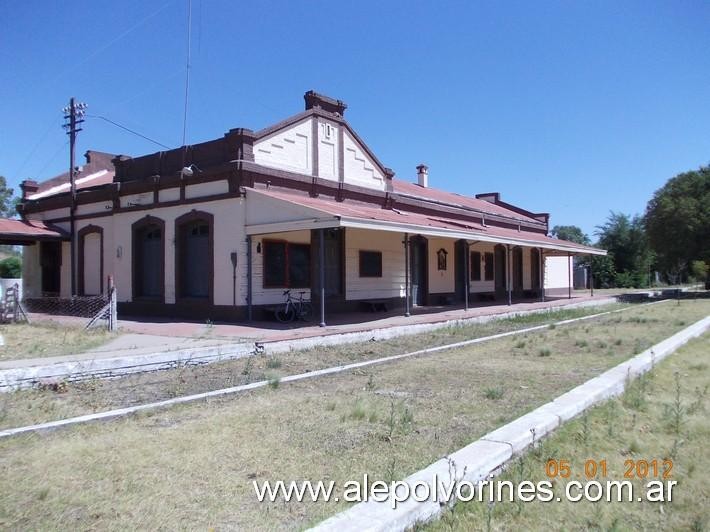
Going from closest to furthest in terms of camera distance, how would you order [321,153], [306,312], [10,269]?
[306,312] < [321,153] < [10,269]

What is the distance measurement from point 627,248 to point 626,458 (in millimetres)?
47495

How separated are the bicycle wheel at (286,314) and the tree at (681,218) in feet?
79.7

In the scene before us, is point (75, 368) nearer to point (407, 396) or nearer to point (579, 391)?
point (407, 396)

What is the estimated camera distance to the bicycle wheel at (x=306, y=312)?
603 inches

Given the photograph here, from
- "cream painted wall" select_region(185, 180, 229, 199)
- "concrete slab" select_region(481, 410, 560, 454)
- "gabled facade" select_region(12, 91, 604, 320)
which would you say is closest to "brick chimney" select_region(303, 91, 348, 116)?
"gabled facade" select_region(12, 91, 604, 320)

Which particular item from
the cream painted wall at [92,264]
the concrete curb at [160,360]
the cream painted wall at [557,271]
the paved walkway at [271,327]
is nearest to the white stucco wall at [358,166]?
the paved walkway at [271,327]

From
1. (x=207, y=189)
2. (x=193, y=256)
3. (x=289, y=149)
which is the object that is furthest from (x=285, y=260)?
(x=289, y=149)

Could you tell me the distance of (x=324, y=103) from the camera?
701 inches

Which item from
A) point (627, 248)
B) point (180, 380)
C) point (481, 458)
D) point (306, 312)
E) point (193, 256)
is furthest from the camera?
point (627, 248)

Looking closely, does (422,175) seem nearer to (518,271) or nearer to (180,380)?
(518,271)

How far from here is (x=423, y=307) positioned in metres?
21.0

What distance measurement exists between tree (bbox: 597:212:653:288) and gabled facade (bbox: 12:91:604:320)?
28.2 meters

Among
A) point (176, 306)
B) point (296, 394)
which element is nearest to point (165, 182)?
point (176, 306)

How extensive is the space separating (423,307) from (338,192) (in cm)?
585
